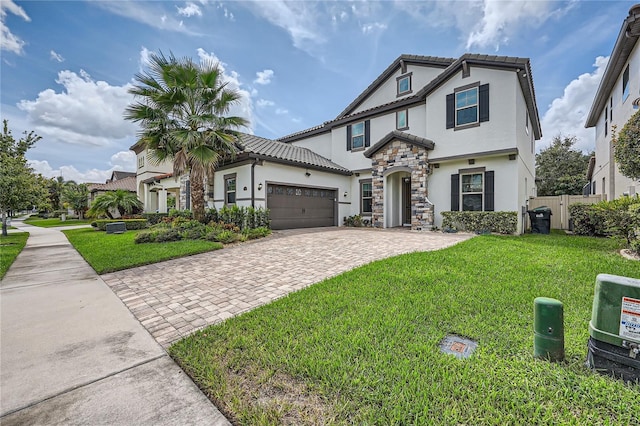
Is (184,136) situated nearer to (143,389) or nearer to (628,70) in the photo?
(143,389)

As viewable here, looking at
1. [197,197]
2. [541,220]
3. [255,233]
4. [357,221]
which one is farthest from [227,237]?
[541,220]

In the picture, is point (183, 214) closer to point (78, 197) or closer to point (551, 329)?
point (551, 329)

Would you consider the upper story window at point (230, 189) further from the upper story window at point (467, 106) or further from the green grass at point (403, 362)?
the upper story window at point (467, 106)

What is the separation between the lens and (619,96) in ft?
34.0

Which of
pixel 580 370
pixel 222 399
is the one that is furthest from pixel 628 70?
pixel 222 399

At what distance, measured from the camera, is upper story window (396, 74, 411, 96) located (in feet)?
47.3

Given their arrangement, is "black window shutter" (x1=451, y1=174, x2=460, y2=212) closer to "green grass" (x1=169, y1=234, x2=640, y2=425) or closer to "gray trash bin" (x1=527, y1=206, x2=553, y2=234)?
"gray trash bin" (x1=527, y1=206, x2=553, y2=234)

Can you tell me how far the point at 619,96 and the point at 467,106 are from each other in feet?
18.3

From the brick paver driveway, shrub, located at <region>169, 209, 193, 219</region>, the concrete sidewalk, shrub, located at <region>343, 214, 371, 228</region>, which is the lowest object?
the concrete sidewalk

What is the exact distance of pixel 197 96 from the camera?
401 inches

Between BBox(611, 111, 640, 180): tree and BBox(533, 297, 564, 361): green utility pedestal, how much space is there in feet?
21.5

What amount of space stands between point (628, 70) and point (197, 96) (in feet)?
51.8

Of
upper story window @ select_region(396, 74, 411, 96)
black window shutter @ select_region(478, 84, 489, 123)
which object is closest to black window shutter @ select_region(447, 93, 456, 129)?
black window shutter @ select_region(478, 84, 489, 123)

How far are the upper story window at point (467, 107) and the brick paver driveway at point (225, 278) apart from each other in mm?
6418
